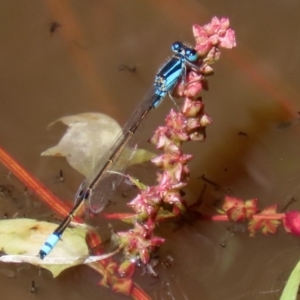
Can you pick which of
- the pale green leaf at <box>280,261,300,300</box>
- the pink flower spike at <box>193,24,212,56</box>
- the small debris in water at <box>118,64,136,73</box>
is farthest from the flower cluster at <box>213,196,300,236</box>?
the small debris in water at <box>118,64,136,73</box>

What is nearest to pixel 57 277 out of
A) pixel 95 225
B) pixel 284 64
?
pixel 95 225

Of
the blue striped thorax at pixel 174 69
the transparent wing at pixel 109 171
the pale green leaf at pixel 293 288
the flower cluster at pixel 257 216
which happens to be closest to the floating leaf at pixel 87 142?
the transparent wing at pixel 109 171

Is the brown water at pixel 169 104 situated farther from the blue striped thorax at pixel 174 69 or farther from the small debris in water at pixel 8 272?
the blue striped thorax at pixel 174 69

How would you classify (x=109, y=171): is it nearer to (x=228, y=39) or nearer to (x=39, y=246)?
(x=39, y=246)

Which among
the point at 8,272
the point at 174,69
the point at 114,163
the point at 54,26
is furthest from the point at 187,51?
the point at 54,26

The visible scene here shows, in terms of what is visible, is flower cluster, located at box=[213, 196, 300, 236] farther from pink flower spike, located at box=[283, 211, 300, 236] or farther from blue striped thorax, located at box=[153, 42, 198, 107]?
blue striped thorax, located at box=[153, 42, 198, 107]

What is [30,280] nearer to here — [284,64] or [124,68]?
[124,68]
